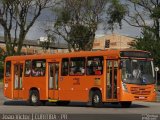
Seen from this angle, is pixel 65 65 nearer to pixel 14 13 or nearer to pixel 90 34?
pixel 14 13

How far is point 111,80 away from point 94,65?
1.28 m

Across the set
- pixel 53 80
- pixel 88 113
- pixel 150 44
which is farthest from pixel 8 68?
pixel 150 44

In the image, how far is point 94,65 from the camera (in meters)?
28.6

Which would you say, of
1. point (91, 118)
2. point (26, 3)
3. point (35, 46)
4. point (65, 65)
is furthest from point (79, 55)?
point (35, 46)

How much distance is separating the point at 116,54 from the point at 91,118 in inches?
328

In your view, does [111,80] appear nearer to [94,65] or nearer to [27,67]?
[94,65]

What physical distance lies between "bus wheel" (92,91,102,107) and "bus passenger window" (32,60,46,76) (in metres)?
3.96

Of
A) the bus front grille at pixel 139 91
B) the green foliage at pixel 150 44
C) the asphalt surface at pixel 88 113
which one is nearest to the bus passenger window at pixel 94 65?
the bus front grille at pixel 139 91

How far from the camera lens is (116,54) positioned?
90.8 feet

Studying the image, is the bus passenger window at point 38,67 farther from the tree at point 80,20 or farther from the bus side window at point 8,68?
the tree at point 80,20

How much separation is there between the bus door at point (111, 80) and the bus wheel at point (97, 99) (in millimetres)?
Answer: 506

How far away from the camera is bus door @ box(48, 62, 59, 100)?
30.7 metres

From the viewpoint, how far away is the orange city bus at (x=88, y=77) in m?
27.6

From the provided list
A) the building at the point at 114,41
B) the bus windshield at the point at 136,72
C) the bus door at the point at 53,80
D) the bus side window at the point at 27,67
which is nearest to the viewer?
the bus windshield at the point at 136,72
